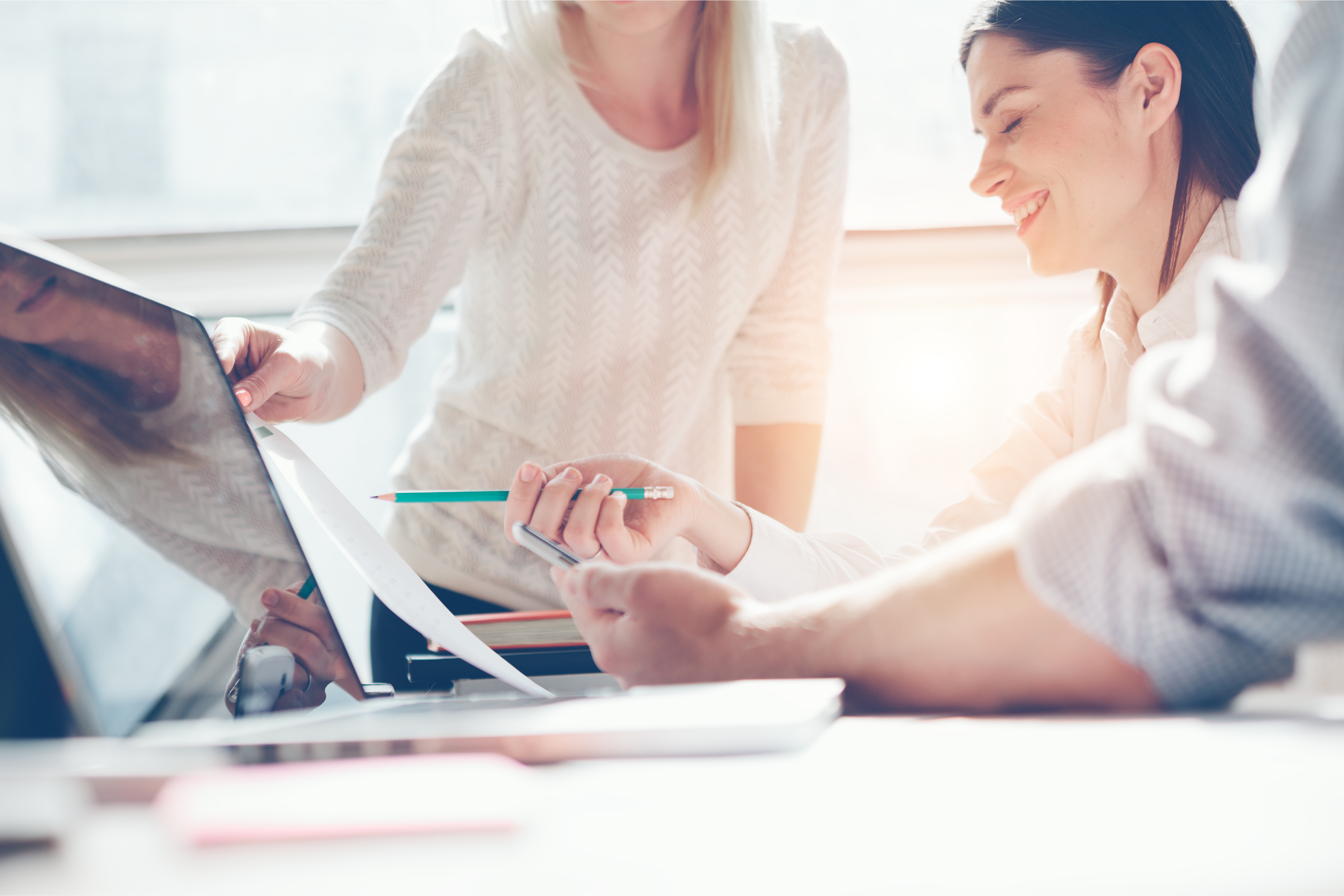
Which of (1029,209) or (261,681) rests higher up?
(1029,209)

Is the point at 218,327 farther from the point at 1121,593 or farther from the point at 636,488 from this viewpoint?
the point at 1121,593

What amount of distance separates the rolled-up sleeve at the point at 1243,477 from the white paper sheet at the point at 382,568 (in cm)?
33

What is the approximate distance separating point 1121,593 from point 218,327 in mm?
687

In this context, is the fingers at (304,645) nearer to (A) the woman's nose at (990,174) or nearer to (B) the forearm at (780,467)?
(B) the forearm at (780,467)

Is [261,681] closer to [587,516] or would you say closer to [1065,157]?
[587,516]

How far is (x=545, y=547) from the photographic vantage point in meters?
0.65

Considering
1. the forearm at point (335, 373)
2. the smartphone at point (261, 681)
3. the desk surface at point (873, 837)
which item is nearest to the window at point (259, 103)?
the forearm at point (335, 373)

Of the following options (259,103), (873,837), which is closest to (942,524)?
(873,837)

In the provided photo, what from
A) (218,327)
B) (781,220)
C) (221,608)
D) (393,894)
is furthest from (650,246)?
(393,894)

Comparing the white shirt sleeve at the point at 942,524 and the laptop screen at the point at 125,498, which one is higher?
the laptop screen at the point at 125,498

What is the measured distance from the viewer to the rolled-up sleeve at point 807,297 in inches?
42.4

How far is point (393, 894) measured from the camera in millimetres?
179

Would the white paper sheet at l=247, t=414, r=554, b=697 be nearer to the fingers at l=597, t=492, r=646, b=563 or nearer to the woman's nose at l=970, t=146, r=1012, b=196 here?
the fingers at l=597, t=492, r=646, b=563

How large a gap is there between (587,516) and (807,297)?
528 millimetres
